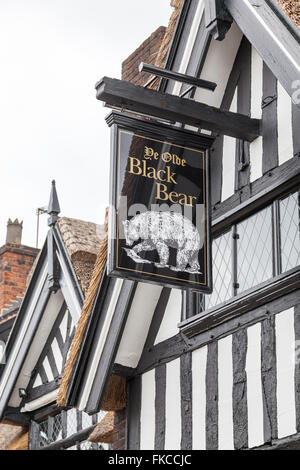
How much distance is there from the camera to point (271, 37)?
753cm

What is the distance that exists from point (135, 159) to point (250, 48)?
2.14 meters

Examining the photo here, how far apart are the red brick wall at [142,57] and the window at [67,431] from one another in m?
3.91

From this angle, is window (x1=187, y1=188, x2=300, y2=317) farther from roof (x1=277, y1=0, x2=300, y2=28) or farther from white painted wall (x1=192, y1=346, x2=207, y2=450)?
roof (x1=277, y1=0, x2=300, y2=28)

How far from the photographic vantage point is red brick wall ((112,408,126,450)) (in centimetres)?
967

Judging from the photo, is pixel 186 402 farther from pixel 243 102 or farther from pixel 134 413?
pixel 243 102

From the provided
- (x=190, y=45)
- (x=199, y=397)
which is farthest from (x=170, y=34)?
(x=199, y=397)

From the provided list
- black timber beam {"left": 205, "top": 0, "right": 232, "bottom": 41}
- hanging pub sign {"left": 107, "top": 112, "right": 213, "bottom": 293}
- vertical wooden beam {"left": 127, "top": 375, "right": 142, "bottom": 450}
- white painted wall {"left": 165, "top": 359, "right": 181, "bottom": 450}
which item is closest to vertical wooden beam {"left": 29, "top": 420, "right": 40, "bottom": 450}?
vertical wooden beam {"left": 127, "top": 375, "right": 142, "bottom": 450}

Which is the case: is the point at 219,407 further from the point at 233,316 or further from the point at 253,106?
the point at 253,106

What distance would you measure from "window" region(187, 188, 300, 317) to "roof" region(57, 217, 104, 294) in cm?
253

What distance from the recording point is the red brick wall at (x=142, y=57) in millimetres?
11844

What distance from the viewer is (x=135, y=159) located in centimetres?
765

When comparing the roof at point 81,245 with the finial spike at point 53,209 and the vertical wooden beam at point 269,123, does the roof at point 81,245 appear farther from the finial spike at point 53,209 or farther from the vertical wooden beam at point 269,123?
the vertical wooden beam at point 269,123

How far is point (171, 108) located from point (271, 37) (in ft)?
3.18

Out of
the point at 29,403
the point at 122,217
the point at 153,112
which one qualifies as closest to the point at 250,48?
the point at 153,112
